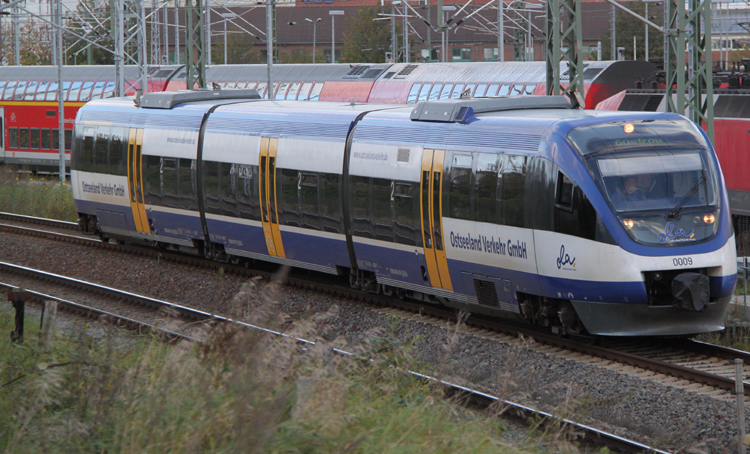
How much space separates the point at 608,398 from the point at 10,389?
539 cm

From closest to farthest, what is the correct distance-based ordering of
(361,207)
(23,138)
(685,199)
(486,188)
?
1. (685,199)
2. (486,188)
3. (361,207)
4. (23,138)

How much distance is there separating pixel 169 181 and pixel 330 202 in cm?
445

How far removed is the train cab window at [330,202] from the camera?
13.9 metres

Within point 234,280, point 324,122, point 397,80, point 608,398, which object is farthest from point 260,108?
point 397,80

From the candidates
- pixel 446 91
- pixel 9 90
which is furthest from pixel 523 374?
pixel 9 90

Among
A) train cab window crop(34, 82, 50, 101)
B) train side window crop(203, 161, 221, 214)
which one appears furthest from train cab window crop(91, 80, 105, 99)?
train side window crop(203, 161, 221, 214)

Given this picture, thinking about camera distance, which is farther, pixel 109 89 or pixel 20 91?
pixel 20 91

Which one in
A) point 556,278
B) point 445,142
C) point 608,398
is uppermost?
point 445,142

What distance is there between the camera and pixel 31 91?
38188 millimetres

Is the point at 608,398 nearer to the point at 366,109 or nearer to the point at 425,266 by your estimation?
the point at 425,266

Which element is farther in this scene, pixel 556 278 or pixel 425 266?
pixel 425 266

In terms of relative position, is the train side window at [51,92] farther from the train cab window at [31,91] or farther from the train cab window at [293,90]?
the train cab window at [293,90]

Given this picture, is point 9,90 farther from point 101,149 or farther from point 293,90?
point 101,149

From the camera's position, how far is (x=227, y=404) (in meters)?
5.33
